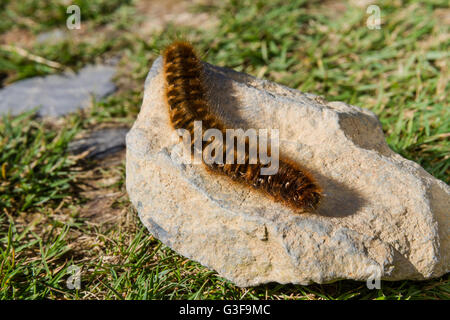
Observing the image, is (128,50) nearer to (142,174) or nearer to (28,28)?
(28,28)

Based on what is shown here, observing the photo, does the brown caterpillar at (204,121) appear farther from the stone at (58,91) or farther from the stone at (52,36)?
the stone at (52,36)

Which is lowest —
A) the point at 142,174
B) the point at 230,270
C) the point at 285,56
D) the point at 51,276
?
the point at 51,276

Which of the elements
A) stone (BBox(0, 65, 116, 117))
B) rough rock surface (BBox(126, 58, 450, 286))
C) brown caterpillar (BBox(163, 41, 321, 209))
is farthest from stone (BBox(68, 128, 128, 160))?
brown caterpillar (BBox(163, 41, 321, 209))

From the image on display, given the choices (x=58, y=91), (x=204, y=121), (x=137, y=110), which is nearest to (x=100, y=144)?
(x=137, y=110)

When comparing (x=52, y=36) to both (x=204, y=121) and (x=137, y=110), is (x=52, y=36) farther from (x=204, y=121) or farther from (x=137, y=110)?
(x=204, y=121)

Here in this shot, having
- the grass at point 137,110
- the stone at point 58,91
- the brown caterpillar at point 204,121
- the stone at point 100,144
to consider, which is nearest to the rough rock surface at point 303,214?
the brown caterpillar at point 204,121

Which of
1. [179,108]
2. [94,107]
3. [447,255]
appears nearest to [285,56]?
[94,107]

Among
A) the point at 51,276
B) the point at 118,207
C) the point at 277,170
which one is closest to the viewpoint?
the point at 277,170
